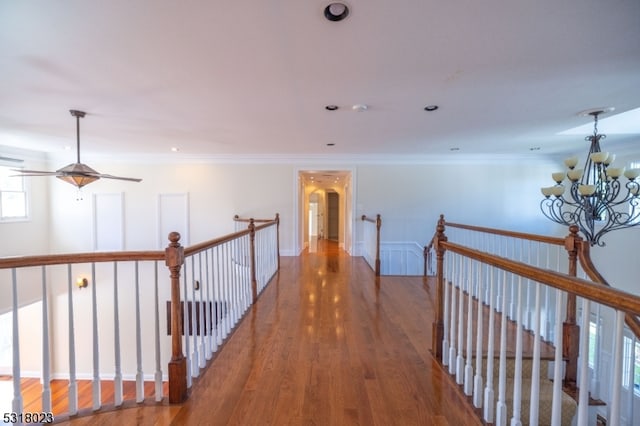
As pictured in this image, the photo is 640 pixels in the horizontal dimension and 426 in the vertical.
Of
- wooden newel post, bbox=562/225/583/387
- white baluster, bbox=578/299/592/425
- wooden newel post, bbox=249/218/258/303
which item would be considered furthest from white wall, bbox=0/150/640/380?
white baluster, bbox=578/299/592/425

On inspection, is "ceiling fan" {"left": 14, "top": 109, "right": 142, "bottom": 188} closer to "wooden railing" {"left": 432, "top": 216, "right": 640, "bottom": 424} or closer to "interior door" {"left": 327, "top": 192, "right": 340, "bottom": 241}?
"wooden railing" {"left": 432, "top": 216, "right": 640, "bottom": 424}

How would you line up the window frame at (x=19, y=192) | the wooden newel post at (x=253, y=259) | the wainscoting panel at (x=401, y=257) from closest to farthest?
the wooden newel post at (x=253, y=259) → the window frame at (x=19, y=192) → the wainscoting panel at (x=401, y=257)

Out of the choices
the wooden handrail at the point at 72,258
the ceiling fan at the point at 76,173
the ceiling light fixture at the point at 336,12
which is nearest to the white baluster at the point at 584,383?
the ceiling light fixture at the point at 336,12

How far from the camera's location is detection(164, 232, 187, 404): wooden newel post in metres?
1.80

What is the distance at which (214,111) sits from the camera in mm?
3480

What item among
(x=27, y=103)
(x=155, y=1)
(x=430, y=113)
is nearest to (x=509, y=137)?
(x=430, y=113)

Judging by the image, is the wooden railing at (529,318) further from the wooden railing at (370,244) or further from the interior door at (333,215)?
the interior door at (333,215)

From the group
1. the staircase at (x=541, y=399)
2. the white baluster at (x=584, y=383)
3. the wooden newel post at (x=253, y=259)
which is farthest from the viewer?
the wooden newel post at (x=253, y=259)

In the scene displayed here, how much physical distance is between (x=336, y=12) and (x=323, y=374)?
2440 mm

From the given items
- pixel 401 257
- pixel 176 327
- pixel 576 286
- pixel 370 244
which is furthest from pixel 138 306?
pixel 401 257

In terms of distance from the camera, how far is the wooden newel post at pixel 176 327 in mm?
1798

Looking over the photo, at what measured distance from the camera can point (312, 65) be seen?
91.6 inches

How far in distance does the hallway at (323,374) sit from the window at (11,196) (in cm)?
603

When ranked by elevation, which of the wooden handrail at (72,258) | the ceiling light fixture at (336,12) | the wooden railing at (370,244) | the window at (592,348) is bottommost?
the window at (592,348)
